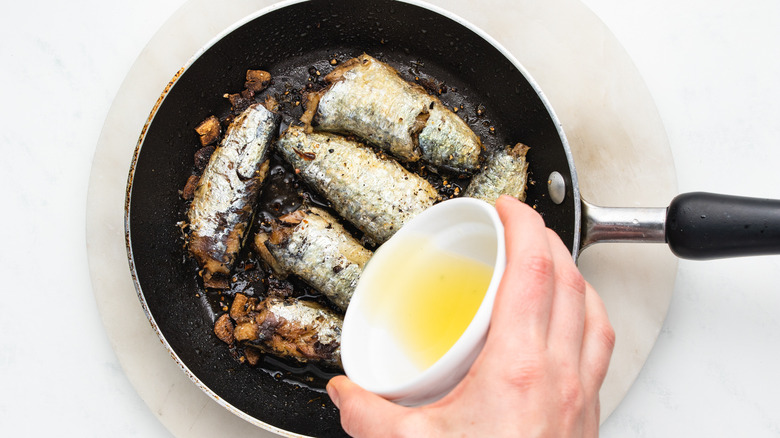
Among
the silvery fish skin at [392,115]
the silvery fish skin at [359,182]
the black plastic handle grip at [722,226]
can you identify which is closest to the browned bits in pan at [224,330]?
the silvery fish skin at [359,182]

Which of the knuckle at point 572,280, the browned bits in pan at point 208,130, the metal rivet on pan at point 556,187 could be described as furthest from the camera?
the browned bits in pan at point 208,130

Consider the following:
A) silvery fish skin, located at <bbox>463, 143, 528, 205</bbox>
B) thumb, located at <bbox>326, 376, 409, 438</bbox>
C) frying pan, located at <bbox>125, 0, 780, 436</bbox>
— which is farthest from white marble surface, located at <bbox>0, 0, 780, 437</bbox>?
thumb, located at <bbox>326, 376, 409, 438</bbox>

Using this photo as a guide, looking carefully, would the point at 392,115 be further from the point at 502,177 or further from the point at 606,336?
the point at 606,336

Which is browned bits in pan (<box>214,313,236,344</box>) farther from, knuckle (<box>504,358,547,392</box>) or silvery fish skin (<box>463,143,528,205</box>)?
knuckle (<box>504,358,547,392</box>)

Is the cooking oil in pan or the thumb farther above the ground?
the cooking oil in pan

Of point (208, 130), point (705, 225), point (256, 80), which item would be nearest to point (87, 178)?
point (208, 130)

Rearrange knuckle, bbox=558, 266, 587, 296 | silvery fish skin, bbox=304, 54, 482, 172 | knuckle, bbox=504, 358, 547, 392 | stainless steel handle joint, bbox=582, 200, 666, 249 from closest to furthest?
knuckle, bbox=504, 358, 547, 392, knuckle, bbox=558, 266, 587, 296, stainless steel handle joint, bbox=582, 200, 666, 249, silvery fish skin, bbox=304, 54, 482, 172

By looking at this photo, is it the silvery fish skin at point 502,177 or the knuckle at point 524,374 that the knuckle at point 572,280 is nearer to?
the knuckle at point 524,374
